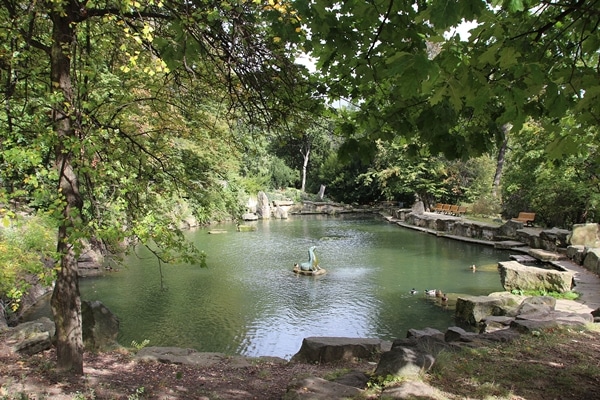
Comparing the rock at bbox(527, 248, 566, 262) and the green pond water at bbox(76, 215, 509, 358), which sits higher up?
the rock at bbox(527, 248, 566, 262)

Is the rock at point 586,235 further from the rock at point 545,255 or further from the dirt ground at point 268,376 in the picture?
the dirt ground at point 268,376

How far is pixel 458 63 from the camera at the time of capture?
2746mm

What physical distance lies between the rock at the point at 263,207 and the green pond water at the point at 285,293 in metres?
12.3

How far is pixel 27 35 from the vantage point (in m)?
3.81

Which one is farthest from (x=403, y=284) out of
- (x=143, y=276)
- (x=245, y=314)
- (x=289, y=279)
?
(x=143, y=276)

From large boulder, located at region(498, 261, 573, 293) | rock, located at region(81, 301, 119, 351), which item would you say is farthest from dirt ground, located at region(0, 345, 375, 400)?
large boulder, located at region(498, 261, 573, 293)

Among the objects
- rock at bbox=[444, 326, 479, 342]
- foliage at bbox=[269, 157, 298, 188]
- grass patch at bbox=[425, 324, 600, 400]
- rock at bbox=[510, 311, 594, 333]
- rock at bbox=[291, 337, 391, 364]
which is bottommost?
rock at bbox=[291, 337, 391, 364]

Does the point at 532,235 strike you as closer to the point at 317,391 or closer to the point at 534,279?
the point at 534,279

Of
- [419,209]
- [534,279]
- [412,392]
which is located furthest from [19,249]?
[419,209]

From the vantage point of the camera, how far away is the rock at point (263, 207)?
3064 centimetres

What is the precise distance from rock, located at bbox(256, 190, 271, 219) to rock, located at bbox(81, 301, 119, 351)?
23.4 meters

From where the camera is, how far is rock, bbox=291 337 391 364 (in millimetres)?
5883

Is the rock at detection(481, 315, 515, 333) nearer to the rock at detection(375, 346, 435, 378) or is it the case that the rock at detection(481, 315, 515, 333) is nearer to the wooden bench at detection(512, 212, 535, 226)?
the rock at detection(375, 346, 435, 378)

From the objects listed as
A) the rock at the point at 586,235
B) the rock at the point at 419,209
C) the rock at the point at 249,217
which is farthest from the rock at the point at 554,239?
the rock at the point at 249,217
